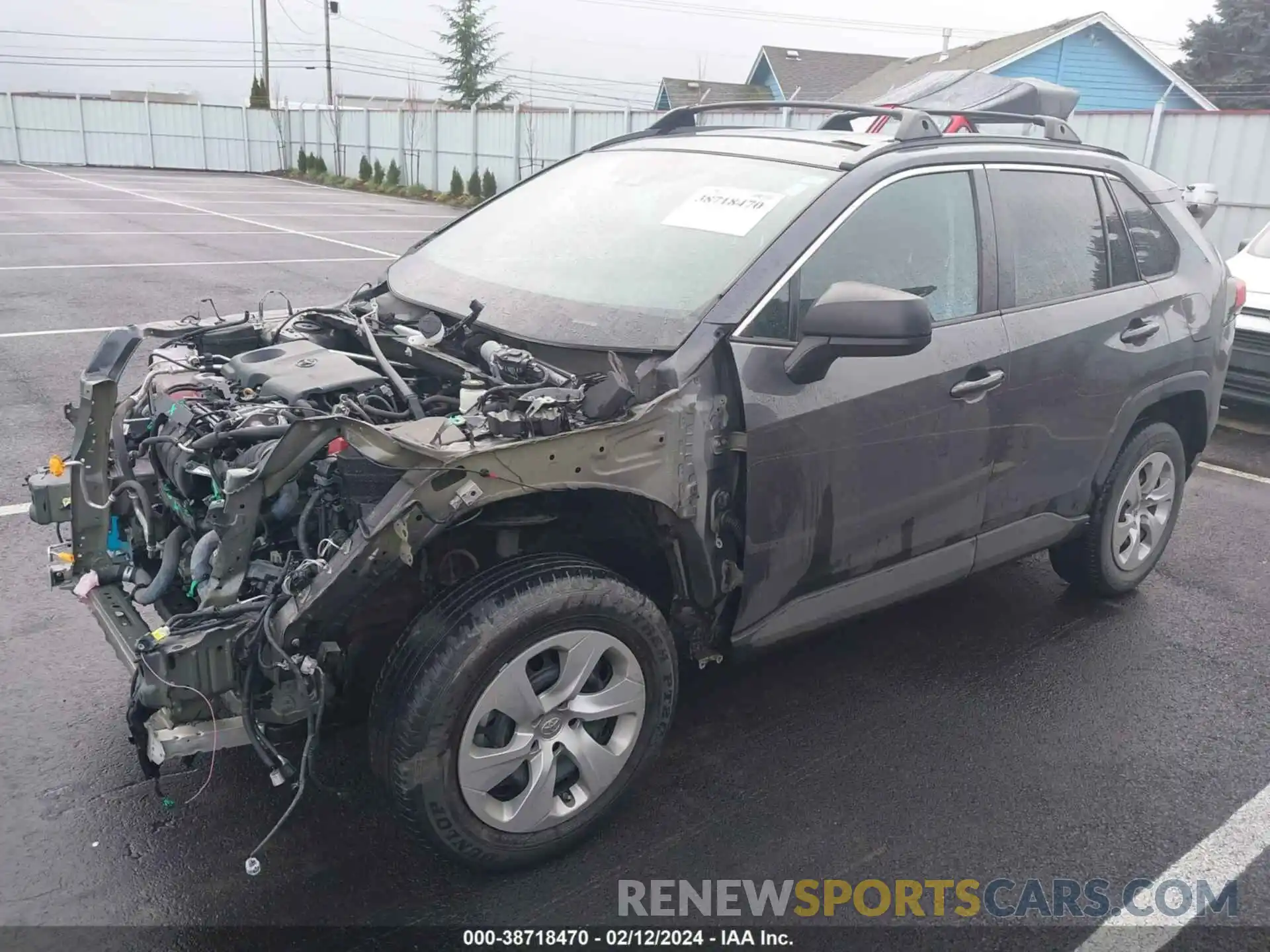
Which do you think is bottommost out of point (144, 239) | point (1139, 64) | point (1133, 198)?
point (144, 239)

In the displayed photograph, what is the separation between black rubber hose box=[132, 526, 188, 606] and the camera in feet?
9.45

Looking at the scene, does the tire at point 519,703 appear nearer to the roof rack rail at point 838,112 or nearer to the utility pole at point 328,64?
the roof rack rail at point 838,112

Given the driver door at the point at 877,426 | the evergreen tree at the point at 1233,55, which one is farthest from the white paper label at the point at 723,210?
the evergreen tree at the point at 1233,55

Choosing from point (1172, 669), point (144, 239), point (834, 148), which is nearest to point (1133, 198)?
point (834, 148)

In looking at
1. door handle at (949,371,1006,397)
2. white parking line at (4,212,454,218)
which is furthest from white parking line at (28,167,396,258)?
door handle at (949,371,1006,397)

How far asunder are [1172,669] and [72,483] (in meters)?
3.96

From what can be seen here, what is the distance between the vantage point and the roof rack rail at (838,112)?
11.7 ft

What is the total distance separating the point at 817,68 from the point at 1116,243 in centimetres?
3260

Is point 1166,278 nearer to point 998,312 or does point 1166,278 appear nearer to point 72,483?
point 998,312

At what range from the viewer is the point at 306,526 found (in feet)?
8.72

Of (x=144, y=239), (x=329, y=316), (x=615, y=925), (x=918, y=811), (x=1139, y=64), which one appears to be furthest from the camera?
(x=1139, y=64)

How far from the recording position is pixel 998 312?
3.56 metres

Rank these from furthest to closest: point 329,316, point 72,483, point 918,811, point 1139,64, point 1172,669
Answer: point 1139,64, point 1172,669, point 329,316, point 918,811, point 72,483

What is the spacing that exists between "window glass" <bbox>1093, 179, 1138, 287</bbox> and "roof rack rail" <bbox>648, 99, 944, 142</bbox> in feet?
2.67
